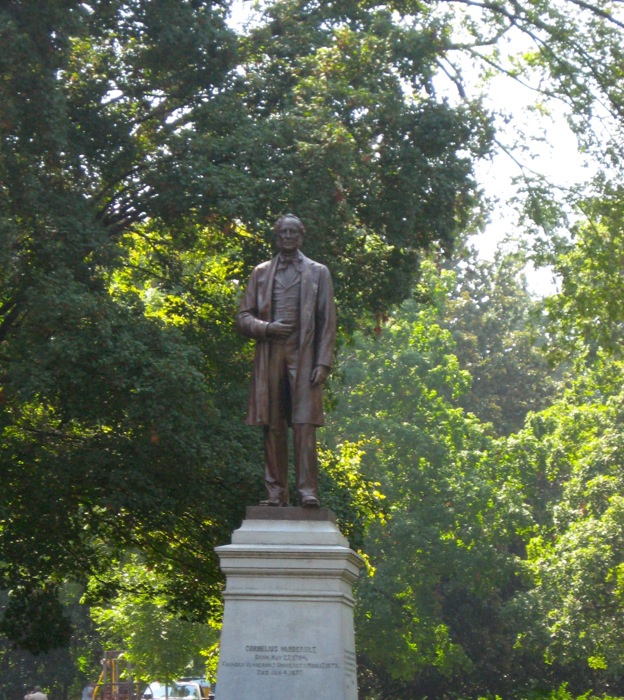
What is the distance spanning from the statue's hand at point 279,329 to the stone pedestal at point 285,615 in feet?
4.81

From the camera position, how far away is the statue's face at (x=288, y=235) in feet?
34.7

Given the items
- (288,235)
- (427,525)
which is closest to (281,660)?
(288,235)

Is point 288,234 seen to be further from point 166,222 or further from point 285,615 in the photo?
point 166,222

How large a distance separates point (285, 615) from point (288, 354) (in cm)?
201

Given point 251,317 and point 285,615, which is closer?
point 285,615

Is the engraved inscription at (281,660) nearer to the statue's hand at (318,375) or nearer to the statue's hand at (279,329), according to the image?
the statue's hand at (318,375)

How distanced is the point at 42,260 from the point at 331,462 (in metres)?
6.10

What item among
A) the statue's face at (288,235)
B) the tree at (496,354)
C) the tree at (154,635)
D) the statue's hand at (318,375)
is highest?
the tree at (496,354)

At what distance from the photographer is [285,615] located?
9656mm

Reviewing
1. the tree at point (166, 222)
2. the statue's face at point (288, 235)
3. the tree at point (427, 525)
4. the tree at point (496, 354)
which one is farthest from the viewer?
the tree at point (496, 354)

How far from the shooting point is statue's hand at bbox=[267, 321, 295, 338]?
10320mm

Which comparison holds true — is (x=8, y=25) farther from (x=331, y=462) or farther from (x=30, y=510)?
(x=331, y=462)

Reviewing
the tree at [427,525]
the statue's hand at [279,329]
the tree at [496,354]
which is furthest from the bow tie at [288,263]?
the tree at [496,354]

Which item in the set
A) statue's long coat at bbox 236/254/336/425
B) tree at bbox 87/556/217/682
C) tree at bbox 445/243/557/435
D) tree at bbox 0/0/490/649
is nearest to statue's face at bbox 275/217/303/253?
statue's long coat at bbox 236/254/336/425
